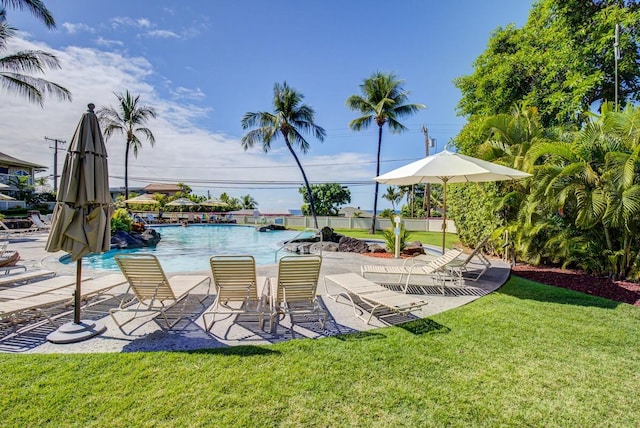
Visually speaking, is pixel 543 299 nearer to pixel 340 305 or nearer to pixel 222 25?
pixel 340 305

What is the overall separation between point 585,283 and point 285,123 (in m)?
18.3

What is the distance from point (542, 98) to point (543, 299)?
1371 cm

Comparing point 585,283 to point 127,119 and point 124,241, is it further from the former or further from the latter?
point 127,119

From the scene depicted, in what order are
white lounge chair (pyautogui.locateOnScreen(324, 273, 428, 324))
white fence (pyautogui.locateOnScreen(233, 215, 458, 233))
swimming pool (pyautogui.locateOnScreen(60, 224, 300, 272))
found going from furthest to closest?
white fence (pyautogui.locateOnScreen(233, 215, 458, 233)) < swimming pool (pyautogui.locateOnScreen(60, 224, 300, 272)) < white lounge chair (pyautogui.locateOnScreen(324, 273, 428, 324))

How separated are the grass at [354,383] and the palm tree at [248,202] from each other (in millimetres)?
39423

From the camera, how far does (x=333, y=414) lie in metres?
2.54

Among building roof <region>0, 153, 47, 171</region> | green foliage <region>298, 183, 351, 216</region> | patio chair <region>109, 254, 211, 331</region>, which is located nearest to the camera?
patio chair <region>109, 254, 211, 331</region>

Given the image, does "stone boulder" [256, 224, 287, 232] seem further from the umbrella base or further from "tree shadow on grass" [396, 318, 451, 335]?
"tree shadow on grass" [396, 318, 451, 335]

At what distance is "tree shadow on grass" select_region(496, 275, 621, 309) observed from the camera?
18.6 ft

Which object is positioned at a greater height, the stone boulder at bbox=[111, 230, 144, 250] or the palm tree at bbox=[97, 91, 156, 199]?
the palm tree at bbox=[97, 91, 156, 199]

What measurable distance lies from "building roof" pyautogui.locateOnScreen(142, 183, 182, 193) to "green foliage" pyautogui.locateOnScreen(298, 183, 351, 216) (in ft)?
109

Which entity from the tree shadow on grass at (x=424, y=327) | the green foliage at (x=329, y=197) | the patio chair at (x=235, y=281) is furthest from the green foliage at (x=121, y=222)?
the green foliage at (x=329, y=197)

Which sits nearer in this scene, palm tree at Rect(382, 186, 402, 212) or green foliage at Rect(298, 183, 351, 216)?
green foliage at Rect(298, 183, 351, 216)

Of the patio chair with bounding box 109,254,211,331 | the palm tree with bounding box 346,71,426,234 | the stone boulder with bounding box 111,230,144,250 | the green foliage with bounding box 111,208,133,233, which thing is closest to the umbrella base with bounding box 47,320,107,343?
the patio chair with bounding box 109,254,211,331
